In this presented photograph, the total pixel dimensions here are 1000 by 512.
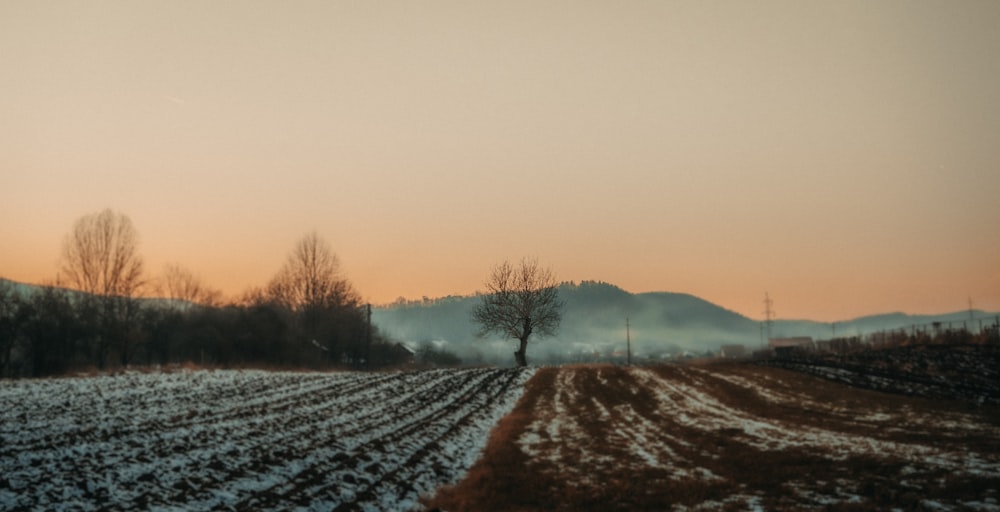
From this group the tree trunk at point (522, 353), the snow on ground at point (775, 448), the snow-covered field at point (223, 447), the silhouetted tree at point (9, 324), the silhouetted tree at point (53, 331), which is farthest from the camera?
the tree trunk at point (522, 353)

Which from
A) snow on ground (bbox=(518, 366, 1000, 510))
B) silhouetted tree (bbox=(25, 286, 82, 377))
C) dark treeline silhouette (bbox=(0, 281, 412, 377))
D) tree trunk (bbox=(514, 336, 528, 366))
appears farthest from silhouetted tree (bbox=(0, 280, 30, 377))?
snow on ground (bbox=(518, 366, 1000, 510))

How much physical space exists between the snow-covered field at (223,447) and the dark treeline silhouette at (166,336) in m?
29.3

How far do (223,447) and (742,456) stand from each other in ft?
52.7

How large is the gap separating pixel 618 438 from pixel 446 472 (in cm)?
935

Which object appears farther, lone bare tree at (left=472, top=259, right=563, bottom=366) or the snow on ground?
lone bare tree at (left=472, top=259, right=563, bottom=366)

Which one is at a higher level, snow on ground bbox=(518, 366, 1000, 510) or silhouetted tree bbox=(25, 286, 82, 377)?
silhouetted tree bbox=(25, 286, 82, 377)

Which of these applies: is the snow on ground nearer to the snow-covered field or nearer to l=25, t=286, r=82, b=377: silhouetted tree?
the snow-covered field

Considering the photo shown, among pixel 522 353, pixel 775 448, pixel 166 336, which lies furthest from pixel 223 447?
pixel 166 336

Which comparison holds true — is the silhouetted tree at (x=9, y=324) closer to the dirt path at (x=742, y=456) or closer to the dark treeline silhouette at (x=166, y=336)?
the dark treeline silhouette at (x=166, y=336)

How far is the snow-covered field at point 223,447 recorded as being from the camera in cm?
1411

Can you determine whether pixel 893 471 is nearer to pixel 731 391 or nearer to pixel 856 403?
pixel 856 403

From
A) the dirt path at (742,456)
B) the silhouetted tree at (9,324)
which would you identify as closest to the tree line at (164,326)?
the silhouetted tree at (9,324)

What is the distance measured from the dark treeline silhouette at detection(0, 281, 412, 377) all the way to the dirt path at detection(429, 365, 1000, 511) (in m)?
46.3

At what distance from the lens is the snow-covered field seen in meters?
14.1
